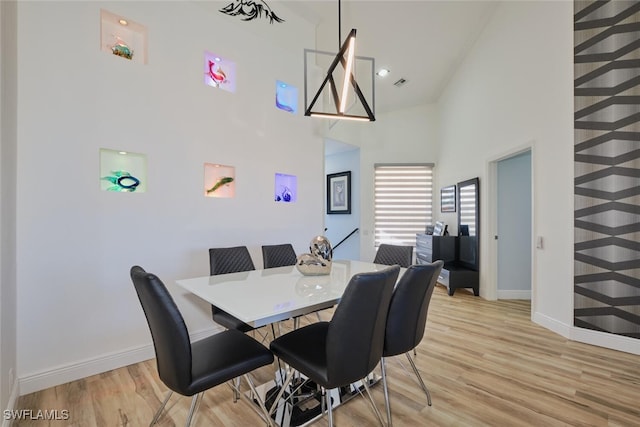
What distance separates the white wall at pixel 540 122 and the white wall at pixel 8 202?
174 inches

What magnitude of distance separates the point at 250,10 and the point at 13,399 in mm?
3974

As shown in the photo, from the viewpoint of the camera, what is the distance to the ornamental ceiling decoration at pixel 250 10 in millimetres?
3064

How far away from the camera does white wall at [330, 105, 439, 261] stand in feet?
19.3

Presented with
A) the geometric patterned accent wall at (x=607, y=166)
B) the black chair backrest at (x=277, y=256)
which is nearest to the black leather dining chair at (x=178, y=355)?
the black chair backrest at (x=277, y=256)

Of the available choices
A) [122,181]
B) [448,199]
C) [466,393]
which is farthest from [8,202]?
[448,199]

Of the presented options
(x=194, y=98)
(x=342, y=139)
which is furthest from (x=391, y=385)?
(x=342, y=139)

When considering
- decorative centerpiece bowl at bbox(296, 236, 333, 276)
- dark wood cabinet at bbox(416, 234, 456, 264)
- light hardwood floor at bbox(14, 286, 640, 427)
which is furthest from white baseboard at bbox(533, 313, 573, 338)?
decorative centerpiece bowl at bbox(296, 236, 333, 276)

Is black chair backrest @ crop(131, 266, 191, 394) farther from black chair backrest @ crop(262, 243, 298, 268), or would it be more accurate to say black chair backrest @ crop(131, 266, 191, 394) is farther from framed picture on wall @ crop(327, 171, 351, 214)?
framed picture on wall @ crop(327, 171, 351, 214)

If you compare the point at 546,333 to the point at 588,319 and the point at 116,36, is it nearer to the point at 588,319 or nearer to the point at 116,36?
the point at 588,319

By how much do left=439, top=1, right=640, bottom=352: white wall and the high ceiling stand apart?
14.5 inches

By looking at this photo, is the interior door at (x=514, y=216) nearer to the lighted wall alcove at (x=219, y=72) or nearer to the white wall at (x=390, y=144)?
the white wall at (x=390, y=144)

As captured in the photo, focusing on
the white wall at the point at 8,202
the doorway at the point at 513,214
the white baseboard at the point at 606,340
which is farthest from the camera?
the doorway at the point at 513,214

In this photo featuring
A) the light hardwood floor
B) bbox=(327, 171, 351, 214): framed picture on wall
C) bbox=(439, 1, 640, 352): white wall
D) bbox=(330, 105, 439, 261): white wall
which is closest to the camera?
the light hardwood floor

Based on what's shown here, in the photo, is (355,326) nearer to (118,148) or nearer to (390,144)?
(118,148)
